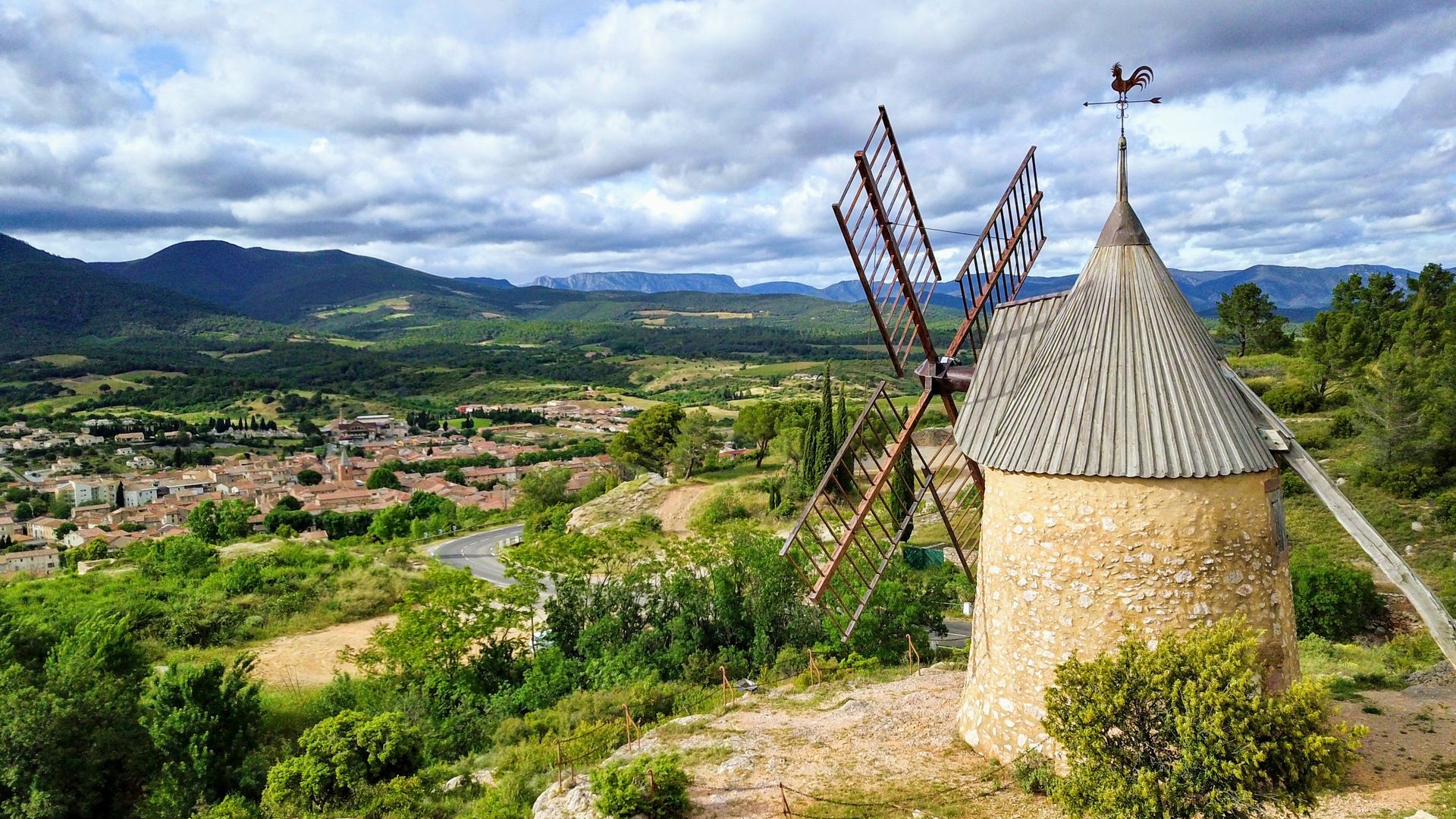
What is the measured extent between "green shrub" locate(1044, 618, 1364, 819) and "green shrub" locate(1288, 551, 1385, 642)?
21044 millimetres

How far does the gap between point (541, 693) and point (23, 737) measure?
10.6 metres

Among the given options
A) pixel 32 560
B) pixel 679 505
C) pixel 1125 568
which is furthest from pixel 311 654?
pixel 32 560

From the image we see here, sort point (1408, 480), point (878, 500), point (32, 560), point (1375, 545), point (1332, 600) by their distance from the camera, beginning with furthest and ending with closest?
point (32, 560)
point (1408, 480)
point (1332, 600)
point (878, 500)
point (1375, 545)

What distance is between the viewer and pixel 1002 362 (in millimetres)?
12070

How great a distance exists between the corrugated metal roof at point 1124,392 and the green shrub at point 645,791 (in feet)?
19.4

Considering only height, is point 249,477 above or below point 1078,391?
below

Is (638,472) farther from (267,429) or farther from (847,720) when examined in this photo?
(267,429)

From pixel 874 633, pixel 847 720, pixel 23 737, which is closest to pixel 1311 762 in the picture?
pixel 847 720

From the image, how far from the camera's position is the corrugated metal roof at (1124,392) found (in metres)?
9.41

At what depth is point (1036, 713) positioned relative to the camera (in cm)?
1035

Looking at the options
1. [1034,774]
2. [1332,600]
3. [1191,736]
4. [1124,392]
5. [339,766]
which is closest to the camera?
[1191,736]

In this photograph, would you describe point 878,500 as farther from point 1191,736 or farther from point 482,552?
point 482,552

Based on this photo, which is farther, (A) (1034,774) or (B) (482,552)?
(B) (482,552)

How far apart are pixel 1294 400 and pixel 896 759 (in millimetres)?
42802
